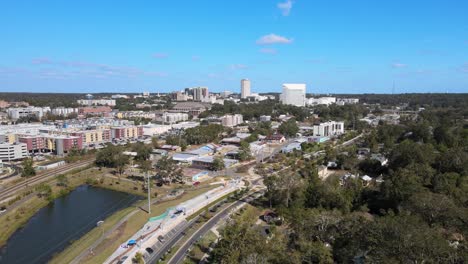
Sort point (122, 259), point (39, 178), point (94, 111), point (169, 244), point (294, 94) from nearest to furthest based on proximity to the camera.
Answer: point (122, 259) < point (169, 244) < point (39, 178) < point (94, 111) < point (294, 94)

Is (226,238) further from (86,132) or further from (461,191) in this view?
(86,132)

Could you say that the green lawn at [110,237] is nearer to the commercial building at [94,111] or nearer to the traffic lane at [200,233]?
the traffic lane at [200,233]

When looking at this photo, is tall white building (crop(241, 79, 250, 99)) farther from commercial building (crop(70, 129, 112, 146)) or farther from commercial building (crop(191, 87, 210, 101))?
commercial building (crop(70, 129, 112, 146))

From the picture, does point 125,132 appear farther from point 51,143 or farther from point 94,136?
point 51,143

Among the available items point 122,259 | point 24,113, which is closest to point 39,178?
point 122,259

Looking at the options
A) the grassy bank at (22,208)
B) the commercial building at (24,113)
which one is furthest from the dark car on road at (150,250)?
the commercial building at (24,113)

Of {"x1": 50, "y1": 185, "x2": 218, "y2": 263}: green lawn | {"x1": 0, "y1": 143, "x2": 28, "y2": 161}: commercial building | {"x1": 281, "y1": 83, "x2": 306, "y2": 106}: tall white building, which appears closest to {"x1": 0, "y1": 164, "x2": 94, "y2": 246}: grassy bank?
{"x1": 50, "y1": 185, "x2": 218, "y2": 263}: green lawn
